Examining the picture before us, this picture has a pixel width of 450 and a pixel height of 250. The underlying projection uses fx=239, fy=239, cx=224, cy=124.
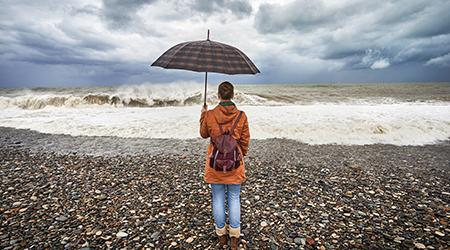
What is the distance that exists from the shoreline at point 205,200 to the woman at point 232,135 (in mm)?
727

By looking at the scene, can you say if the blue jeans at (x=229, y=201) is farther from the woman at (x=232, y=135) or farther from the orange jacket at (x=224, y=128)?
the orange jacket at (x=224, y=128)

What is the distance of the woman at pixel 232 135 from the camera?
340cm

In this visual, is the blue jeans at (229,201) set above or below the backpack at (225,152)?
below

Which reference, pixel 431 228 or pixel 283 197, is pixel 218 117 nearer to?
pixel 283 197

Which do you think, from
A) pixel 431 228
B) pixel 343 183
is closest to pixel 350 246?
pixel 431 228

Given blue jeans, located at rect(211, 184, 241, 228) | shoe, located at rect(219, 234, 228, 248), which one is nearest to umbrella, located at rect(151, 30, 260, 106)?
blue jeans, located at rect(211, 184, 241, 228)

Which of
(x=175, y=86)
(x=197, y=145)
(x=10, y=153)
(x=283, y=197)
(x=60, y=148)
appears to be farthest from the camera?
(x=175, y=86)

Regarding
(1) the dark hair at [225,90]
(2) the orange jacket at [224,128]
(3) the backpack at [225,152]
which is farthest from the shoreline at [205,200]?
(1) the dark hair at [225,90]

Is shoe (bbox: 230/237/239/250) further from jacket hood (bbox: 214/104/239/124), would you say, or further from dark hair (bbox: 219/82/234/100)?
dark hair (bbox: 219/82/234/100)

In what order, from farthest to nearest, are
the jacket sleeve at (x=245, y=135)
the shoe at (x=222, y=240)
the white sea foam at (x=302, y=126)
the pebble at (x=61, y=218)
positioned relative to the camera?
1. the white sea foam at (x=302, y=126)
2. the pebble at (x=61, y=218)
3. the shoe at (x=222, y=240)
4. the jacket sleeve at (x=245, y=135)

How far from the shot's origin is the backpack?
3.33 meters

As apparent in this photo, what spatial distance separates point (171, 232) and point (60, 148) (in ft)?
27.3

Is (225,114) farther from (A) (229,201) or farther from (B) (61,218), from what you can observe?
(B) (61,218)

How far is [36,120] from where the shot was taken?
16438 millimetres
